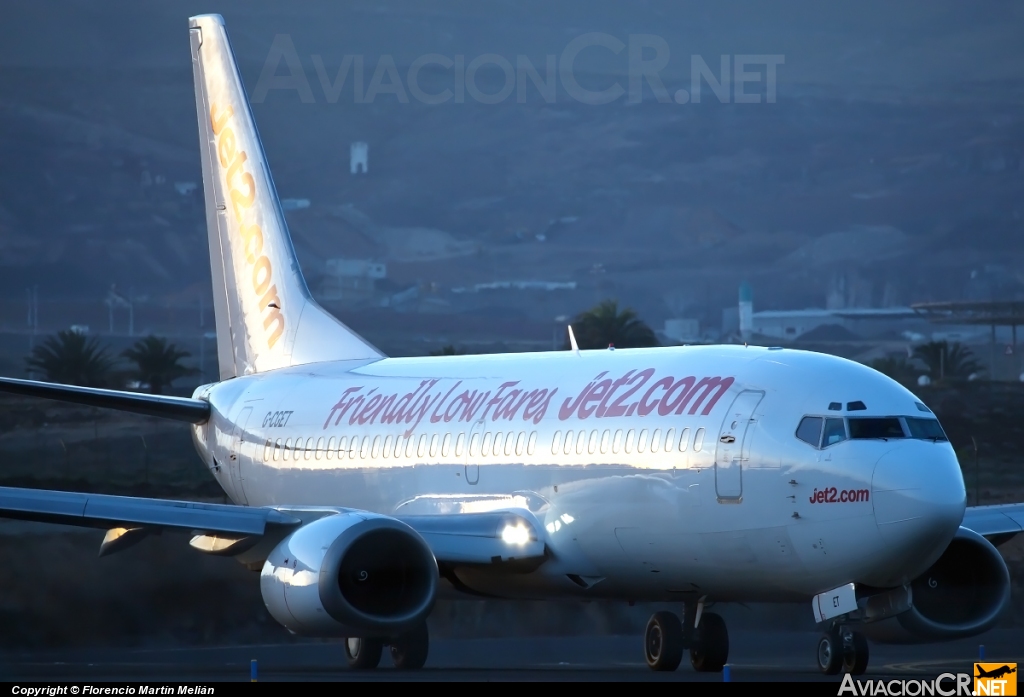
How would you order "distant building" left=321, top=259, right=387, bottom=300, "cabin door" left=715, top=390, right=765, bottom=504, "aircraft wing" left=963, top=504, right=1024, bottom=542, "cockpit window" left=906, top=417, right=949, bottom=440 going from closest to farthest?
1. "cockpit window" left=906, top=417, right=949, bottom=440
2. "cabin door" left=715, top=390, right=765, bottom=504
3. "aircraft wing" left=963, top=504, right=1024, bottom=542
4. "distant building" left=321, top=259, right=387, bottom=300

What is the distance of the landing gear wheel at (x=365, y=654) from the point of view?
68.4 feet

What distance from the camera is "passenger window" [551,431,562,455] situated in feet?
60.4

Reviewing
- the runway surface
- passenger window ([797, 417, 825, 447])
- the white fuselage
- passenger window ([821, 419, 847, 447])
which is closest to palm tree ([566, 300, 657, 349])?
the runway surface

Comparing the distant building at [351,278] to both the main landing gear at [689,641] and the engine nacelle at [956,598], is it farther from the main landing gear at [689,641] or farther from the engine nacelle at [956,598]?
the engine nacelle at [956,598]

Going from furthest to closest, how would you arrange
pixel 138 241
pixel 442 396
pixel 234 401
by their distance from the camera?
pixel 138 241 < pixel 234 401 < pixel 442 396

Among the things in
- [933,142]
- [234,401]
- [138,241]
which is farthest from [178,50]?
[234,401]

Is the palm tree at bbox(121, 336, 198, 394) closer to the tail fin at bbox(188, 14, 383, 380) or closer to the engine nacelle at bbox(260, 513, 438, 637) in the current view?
the tail fin at bbox(188, 14, 383, 380)

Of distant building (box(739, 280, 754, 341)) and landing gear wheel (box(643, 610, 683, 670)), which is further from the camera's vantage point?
distant building (box(739, 280, 754, 341))

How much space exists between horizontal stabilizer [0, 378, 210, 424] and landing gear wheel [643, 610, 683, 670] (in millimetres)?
8410

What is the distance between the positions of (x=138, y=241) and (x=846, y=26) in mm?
83277

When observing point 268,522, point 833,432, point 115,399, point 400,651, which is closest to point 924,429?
point 833,432

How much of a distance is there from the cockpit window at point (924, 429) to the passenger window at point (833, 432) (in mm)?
175

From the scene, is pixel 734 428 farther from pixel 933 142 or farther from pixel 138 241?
pixel 933 142

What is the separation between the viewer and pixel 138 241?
153000mm
